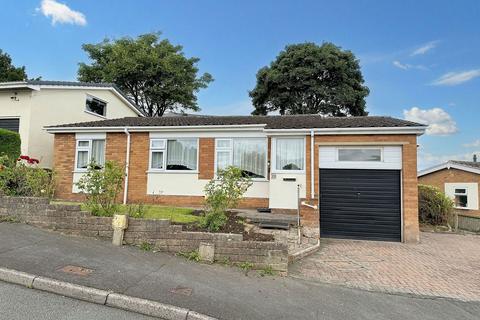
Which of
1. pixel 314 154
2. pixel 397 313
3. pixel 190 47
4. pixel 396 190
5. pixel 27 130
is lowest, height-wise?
pixel 397 313

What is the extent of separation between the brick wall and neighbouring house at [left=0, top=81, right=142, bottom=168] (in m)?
23.1

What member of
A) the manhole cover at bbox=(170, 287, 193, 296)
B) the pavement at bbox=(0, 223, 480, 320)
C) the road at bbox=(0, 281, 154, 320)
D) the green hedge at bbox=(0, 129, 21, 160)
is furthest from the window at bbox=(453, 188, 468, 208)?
the green hedge at bbox=(0, 129, 21, 160)

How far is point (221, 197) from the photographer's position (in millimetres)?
7051

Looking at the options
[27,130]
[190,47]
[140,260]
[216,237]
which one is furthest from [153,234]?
[190,47]

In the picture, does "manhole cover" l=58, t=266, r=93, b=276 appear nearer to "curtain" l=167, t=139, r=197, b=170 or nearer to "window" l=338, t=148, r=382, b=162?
"curtain" l=167, t=139, r=197, b=170

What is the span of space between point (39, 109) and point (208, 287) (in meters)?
14.2

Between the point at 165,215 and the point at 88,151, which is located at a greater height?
the point at 88,151

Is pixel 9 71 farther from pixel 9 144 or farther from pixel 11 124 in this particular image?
pixel 9 144

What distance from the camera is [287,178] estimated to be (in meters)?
11.0

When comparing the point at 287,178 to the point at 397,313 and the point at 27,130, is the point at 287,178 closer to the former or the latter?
the point at 397,313

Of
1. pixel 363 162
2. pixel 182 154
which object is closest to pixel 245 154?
pixel 182 154

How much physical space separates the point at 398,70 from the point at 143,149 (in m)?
12.2

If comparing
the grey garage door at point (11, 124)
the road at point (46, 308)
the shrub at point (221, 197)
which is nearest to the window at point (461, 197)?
the shrub at point (221, 197)

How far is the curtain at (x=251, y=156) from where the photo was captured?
1223 centimetres
